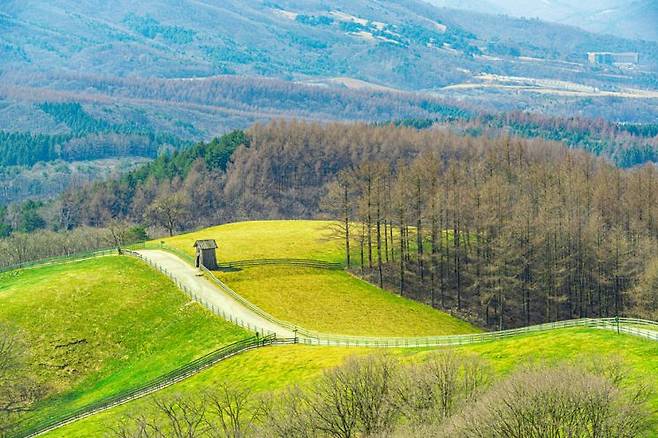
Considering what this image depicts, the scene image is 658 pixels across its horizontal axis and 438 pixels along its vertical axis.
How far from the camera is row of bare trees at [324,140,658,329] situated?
363ft

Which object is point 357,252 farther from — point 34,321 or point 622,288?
point 34,321

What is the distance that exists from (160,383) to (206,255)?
1275 inches

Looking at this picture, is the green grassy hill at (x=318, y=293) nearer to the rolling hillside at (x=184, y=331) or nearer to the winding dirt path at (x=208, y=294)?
the rolling hillside at (x=184, y=331)

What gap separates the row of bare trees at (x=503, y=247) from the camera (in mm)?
110688

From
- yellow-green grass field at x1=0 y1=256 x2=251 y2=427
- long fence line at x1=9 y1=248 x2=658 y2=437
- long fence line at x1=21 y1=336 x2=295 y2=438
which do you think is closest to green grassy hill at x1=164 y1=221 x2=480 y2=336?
long fence line at x1=9 y1=248 x2=658 y2=437

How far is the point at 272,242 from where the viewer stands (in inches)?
4818

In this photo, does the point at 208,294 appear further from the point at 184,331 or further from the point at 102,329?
the point at 102,329

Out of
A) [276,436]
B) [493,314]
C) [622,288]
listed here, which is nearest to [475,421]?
[276,436]

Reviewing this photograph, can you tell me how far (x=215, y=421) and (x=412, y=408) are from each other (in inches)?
694

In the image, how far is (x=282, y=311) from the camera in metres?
97.6

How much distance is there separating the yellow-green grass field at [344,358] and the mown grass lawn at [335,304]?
604 inches

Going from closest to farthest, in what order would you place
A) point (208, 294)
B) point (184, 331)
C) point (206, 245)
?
point (184, 331) < point (208, 294) < point (206, 245)

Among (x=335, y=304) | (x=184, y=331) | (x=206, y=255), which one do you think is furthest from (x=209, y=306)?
(x=335, y=304)

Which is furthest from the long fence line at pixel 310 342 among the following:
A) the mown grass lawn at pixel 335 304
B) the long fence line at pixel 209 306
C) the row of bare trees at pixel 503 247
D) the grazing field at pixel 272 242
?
the row of bare trees at pixel 503 247
